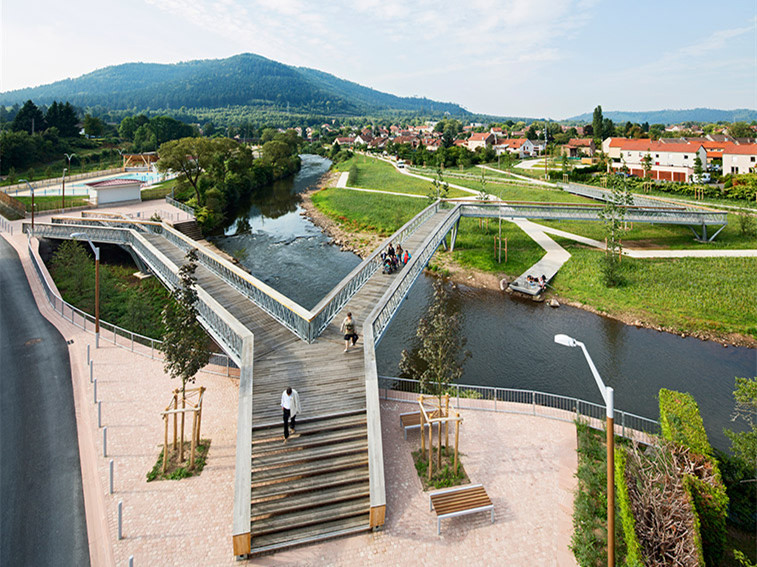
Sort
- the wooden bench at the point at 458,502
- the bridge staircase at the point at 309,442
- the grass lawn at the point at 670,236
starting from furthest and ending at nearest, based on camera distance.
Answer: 1. the grass lawn at the point at 670,236
2. the wooden bench at the point at 458,502
3. the bridge staircase at the point at 309,442

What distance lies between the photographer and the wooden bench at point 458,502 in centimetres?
1059

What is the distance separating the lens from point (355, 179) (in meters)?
75.4

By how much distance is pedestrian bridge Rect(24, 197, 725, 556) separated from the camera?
1052cm

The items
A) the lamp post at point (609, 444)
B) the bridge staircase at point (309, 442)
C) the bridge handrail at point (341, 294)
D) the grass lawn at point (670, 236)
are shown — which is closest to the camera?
the lamp post at point (609, 444)

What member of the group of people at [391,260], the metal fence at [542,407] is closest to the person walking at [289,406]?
the metal fence at [542,407]

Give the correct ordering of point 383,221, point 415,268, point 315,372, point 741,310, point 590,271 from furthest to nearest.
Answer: point 383,221 < point 590,271 < point 741,310 < point 415,268 < point 315,372

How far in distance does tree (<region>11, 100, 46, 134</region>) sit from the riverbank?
6007 cm

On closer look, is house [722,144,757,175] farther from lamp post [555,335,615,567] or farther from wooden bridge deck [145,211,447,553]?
lamp post [555,335,615,567]

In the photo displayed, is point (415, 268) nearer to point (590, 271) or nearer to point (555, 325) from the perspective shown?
point (555, 325)

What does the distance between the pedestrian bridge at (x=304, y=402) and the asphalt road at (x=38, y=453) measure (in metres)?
4.08

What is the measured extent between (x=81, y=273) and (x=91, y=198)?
804 inches

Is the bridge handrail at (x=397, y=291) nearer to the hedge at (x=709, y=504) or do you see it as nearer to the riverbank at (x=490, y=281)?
the riverbank at (x=490, y=281)

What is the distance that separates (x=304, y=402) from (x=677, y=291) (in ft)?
83.6

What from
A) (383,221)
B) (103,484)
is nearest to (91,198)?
(383,221)
